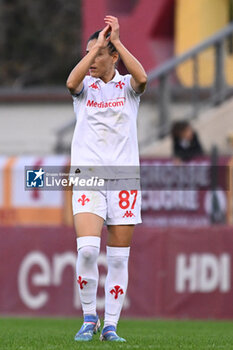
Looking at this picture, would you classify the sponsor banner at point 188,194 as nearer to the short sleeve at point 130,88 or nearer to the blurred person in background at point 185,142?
the blurred person in background at point 185,142

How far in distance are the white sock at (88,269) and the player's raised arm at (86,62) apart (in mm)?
1077

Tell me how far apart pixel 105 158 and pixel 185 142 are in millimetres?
8761

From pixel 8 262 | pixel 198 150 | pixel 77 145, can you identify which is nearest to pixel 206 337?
pixel 77 145

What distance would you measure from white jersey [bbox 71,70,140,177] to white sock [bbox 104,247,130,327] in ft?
2.08

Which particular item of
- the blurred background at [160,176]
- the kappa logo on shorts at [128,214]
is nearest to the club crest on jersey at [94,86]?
the kappa logo on shorts at [128,214]

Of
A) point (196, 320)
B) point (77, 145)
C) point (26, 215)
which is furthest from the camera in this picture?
point (26, 215)

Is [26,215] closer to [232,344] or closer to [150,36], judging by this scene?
[150,36]

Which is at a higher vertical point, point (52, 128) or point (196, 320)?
point (52, 128)

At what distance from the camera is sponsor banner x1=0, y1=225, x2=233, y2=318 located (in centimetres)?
1590

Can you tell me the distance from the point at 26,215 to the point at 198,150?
10.0ft

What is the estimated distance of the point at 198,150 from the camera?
17797 mm

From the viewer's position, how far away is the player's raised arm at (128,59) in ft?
29.7

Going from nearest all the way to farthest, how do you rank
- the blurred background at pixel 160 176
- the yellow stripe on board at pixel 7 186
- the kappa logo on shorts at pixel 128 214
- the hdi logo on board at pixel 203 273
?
the kappa logo on shorts at pixel 128 214 → the hdi logo on board at pixel 203 273 → the blurred background at pixel 160 176 → the yellow stripe on board at pixel 7 186

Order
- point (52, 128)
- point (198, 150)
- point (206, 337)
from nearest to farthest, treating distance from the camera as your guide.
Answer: point (206, 337) < point (198, 150) < point (52, 128)
